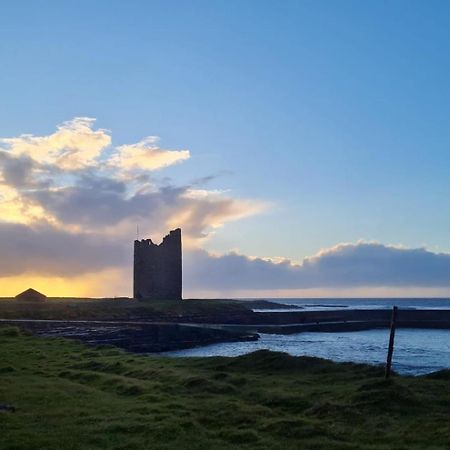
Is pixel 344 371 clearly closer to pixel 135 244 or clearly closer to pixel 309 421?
pixel 309 421

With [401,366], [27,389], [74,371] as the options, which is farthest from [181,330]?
[27,389]

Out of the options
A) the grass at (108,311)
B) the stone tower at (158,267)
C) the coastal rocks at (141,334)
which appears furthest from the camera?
the stone tower at (158,267)

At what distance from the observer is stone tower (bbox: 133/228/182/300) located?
97.4 metres

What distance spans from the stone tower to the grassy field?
240 feet

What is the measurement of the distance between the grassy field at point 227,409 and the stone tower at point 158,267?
7302 centimetres

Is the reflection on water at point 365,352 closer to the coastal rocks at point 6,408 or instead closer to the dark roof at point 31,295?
the coastal rocks at point 6,408

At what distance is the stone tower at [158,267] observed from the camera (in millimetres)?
97438

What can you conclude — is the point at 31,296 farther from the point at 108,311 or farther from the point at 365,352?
the point at 365,352

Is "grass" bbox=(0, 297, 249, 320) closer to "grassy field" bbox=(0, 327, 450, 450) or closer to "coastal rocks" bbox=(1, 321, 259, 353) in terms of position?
"coastal rocks" bbox=(1, 321, 259, 353)

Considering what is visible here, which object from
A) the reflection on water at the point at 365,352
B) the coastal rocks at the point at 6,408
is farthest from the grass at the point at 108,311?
the coastal rocks at the point at 6,408

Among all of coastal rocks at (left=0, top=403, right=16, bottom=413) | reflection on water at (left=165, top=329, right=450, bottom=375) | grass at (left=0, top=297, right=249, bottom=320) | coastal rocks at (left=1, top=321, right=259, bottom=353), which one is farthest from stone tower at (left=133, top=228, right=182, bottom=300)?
coastal rocks at (left=0, top=403, right=16, bottom=413)

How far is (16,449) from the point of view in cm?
1181

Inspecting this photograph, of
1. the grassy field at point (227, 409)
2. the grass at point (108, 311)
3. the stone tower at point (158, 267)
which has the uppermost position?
the stone tower at point (158, 267)

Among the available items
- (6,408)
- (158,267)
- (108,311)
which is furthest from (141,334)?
(158,267)
